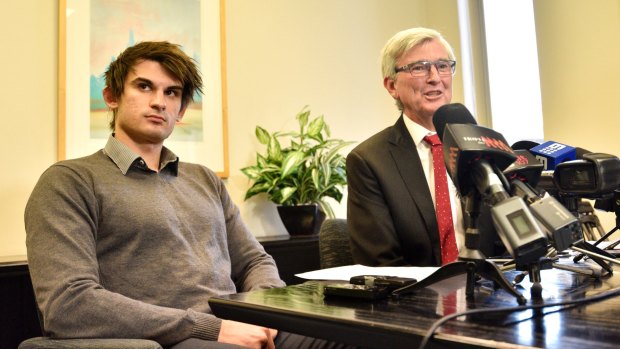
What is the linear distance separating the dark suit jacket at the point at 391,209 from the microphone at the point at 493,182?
2.72ft

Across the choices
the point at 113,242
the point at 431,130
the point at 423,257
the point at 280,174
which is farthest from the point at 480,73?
the point at 113,242

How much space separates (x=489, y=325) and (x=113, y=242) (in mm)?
1057

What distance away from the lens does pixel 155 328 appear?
1.22 m

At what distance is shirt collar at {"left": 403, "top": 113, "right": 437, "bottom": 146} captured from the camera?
1738 mm

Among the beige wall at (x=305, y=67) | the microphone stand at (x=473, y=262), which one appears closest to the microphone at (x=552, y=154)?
the microphone stand at (x=473, y=262)

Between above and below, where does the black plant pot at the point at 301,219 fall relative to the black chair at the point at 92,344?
above

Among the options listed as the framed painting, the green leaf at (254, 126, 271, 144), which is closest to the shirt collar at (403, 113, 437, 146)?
the green leaf at (254, 126, 271, 144)

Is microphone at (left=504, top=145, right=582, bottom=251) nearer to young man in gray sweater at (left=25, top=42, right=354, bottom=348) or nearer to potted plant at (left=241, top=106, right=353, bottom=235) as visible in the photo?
young man in gray sweater at (left=25, top=42, right=354, bottom=348)

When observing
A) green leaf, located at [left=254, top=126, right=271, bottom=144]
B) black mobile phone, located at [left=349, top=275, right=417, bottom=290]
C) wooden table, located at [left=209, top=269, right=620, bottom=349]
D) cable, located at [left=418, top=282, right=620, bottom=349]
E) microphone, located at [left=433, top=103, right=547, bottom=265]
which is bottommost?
wooden table, located at [left=209, top=269, right=620, bottom=349]

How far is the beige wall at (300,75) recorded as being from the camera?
2357 mm

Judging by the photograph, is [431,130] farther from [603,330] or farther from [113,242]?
[603,330]

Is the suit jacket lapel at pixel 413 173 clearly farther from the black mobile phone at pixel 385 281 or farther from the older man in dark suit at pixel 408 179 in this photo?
the black mobile phone at pixel 385 281

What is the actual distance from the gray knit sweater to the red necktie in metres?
0.52

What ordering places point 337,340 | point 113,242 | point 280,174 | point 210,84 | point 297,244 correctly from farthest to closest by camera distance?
point 210,84, point 280,174, point 297,244, point 113,242, point 337,340
